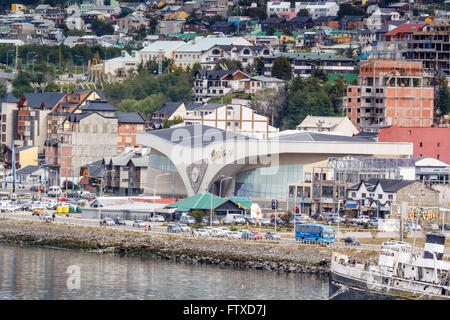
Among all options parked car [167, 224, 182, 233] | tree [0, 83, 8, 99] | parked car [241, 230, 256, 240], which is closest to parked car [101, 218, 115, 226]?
parked car [167, 224, 182, 233]

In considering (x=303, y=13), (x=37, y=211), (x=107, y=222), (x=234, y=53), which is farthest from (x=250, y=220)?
(x=303, y=13)

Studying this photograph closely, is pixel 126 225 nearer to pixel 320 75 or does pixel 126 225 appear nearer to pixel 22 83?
pixel 320 75

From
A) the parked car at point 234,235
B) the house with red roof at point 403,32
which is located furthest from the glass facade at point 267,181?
the house with red roof at point 403,32

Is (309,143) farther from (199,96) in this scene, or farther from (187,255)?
(199,96)

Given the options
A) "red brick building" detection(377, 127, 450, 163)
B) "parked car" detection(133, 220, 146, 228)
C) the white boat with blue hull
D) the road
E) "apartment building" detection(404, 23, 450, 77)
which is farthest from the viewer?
"apartment building" detection(404, 23, 450, 77)

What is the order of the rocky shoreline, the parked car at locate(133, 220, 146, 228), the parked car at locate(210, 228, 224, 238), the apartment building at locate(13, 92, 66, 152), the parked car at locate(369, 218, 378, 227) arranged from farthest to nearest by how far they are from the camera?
the apartment building at locate(13, 92, 66, 152) < the parked car at locate(369, 218, 378, 227) < the parked car at locate(133, 220, 146, 228) < the parked car at locate(210, 228, 224, 238) < the rocky shoreline

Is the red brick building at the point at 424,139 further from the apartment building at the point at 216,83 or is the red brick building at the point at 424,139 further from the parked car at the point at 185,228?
the apartment building at the point at 216,83

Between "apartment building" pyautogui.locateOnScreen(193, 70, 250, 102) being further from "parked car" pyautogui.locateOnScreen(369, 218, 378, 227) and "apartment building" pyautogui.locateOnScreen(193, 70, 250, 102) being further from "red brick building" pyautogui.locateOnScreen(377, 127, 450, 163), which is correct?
"parked car" pyautogui.locateOnScreen(369, 218, 378, 227)
